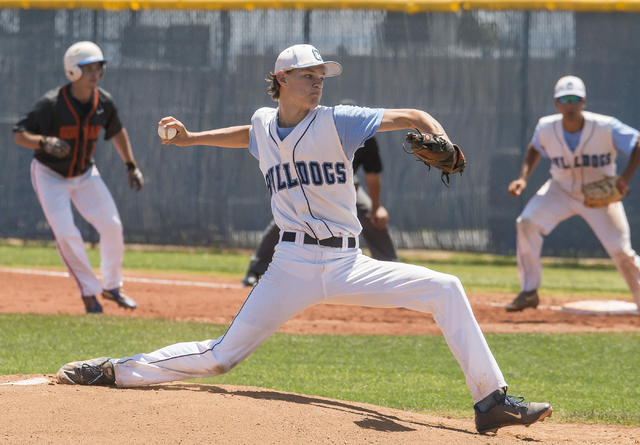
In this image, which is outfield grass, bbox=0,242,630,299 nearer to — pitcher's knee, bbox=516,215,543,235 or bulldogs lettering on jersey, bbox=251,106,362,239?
pitcher's knee, bbox=516,215,543,235

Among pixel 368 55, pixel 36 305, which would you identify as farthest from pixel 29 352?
pixel 368 55

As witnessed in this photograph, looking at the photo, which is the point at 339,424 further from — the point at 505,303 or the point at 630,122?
the point at 630,122

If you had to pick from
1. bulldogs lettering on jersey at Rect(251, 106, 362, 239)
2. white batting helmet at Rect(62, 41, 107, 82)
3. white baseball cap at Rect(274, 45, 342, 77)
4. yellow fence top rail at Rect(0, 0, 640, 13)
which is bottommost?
bulldogs lettering on jersey at Rect(251, 106, 362, 239)

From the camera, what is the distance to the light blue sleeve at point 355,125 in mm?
3973

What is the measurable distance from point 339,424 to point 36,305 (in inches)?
200

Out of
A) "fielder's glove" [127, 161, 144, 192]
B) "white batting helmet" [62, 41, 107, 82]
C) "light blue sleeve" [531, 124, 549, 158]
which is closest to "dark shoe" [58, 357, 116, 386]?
"fielder's glove" [127, 161, 144, 192]

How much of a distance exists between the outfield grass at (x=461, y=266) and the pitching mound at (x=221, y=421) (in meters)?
5.63

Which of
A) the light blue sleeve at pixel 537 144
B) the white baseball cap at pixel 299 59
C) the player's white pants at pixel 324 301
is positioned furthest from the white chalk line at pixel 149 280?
the white baseball cap at pixel 299 59

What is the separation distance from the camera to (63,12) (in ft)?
41.7

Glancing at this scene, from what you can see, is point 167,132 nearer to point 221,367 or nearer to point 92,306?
point 221,367

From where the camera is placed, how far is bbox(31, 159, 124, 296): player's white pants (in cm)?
719

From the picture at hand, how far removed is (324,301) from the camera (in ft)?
13.4

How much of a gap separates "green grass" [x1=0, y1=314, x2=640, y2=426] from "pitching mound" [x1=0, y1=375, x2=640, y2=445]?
478mm

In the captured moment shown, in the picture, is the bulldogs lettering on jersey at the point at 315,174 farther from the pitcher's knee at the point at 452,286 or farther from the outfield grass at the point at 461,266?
the outfield grass at the point at 461,266
